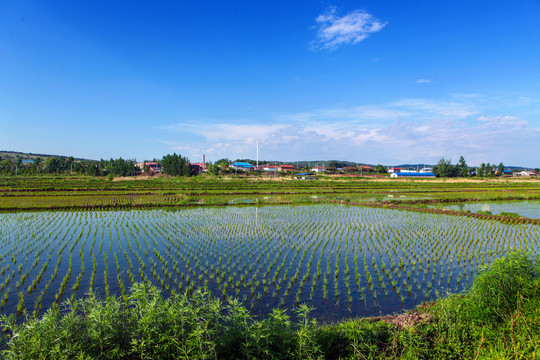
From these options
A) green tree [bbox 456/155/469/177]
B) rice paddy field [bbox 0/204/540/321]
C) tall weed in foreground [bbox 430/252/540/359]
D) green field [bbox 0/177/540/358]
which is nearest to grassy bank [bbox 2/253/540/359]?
tall weed in foreground [bbox 430/252/540/359]

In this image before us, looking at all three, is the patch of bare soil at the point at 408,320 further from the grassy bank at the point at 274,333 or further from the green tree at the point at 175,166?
the green tree at the point at 175,166

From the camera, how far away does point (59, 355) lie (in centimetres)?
332

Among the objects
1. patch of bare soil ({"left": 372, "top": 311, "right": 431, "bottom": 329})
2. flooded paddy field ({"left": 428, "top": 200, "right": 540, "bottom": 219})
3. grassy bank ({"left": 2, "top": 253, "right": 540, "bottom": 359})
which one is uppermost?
grassy bank ({"left": 2, "top": 253, "right": 540, "bottom": 359})

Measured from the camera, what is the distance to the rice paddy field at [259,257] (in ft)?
23.2

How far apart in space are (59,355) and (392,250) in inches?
412

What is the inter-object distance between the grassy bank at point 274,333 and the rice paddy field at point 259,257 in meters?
1.92

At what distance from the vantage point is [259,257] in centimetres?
1002

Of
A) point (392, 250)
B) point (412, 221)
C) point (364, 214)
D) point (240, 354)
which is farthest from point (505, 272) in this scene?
point (364, 214)

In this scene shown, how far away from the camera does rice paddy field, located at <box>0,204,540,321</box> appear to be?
7074 mm

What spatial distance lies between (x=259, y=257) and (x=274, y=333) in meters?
6.24

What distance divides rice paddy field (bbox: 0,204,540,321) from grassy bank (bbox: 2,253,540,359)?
1.92 metres

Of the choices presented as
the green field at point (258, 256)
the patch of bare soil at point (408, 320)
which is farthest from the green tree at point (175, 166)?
the patch of bare soil at point (408, 320)

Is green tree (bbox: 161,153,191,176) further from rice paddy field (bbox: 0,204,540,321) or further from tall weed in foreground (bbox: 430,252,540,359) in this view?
tall weed in foreground (bbox: 430,252,540,359)

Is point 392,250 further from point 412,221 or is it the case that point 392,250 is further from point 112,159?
point 112,159
